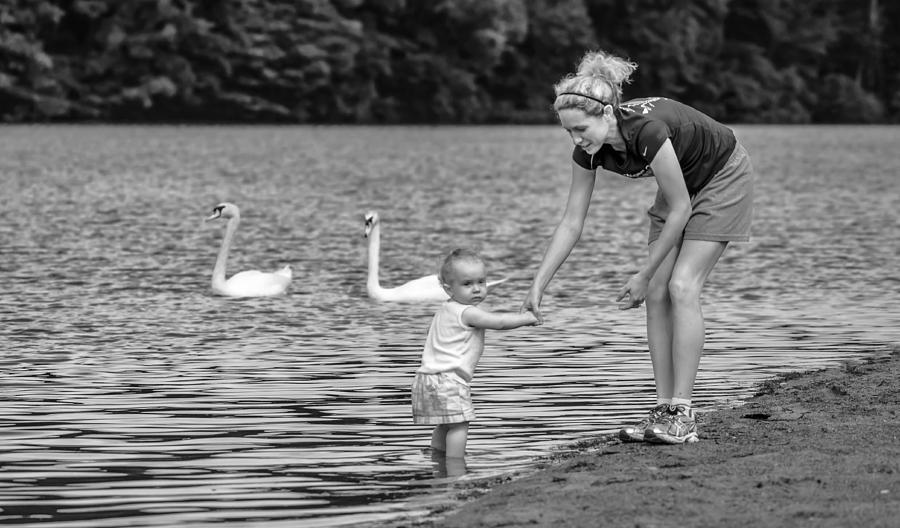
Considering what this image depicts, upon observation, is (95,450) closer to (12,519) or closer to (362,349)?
(12,519)

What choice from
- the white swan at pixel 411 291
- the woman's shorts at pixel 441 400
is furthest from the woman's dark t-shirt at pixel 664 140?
the white swan at pixel 411 291

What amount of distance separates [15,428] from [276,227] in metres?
16.2

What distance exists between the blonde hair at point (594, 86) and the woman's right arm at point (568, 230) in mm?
417

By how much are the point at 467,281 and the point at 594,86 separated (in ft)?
3.85

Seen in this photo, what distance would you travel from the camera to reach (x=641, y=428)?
8820 millimetres

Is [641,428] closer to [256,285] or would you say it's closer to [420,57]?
[256,285]

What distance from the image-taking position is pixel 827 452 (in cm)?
816

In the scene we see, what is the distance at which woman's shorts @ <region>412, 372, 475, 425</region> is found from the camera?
882 cm

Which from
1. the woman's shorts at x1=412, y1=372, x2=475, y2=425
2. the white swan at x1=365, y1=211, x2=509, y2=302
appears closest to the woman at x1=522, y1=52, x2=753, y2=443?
the woman's shorts at x1=412, y1=372, x2=475, y2=425

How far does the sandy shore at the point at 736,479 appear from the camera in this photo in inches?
273

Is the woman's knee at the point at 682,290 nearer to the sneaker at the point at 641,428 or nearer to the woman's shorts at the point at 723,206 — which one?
the woman's shorts at the point at 723,206

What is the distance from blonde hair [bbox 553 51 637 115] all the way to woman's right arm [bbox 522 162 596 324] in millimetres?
417

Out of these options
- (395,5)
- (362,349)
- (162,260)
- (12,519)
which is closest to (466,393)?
(12,519)

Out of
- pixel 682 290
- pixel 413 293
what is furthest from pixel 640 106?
pixel 413 293
